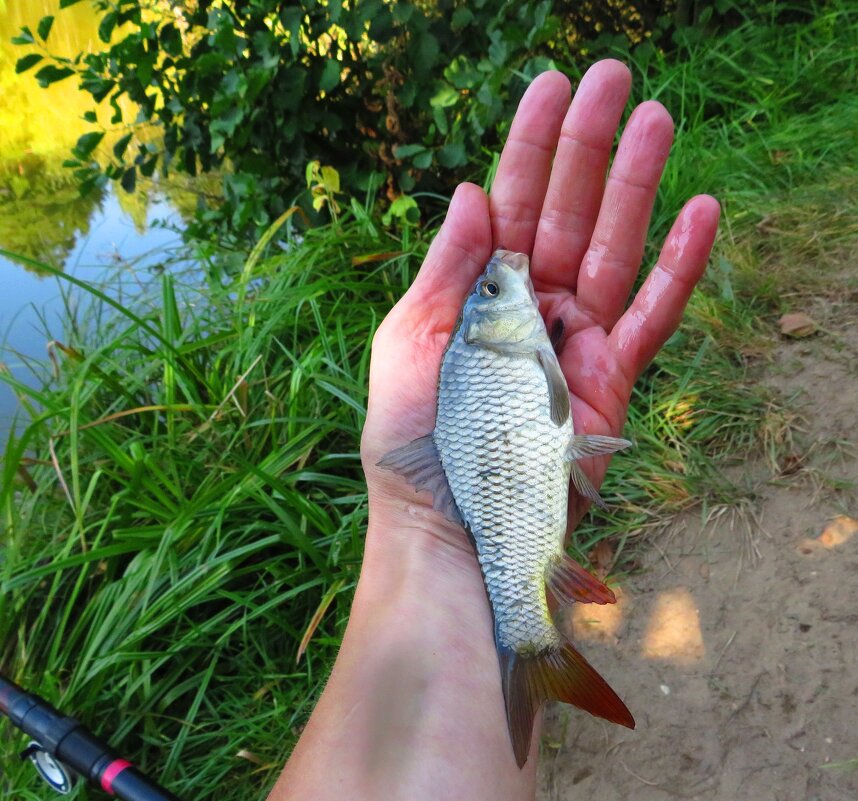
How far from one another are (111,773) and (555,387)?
1.52 metres

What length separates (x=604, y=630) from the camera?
94.1 inches

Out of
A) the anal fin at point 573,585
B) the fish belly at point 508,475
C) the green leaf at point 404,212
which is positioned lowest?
the anal fin at point 573,585

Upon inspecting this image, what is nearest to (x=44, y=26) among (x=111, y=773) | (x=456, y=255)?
(x=456, y=255)

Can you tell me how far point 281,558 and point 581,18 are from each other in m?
4.02

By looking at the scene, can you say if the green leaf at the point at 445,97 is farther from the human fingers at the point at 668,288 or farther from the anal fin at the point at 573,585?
the anal fin at the point at 573,585

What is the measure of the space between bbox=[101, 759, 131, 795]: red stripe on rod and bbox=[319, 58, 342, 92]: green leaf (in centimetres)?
309

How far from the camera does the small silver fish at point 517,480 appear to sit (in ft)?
5.14

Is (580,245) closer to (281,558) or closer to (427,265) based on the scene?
(427,265)

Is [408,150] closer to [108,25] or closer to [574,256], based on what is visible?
[108,25]

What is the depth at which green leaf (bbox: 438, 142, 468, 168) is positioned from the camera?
144 inches

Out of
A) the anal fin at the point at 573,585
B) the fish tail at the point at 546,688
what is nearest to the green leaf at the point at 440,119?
the anal fin at the point at 573,585

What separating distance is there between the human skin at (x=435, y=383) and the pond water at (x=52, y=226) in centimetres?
239

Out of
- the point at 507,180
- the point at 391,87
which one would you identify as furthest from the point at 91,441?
the point at 391,87

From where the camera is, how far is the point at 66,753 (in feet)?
6.30
